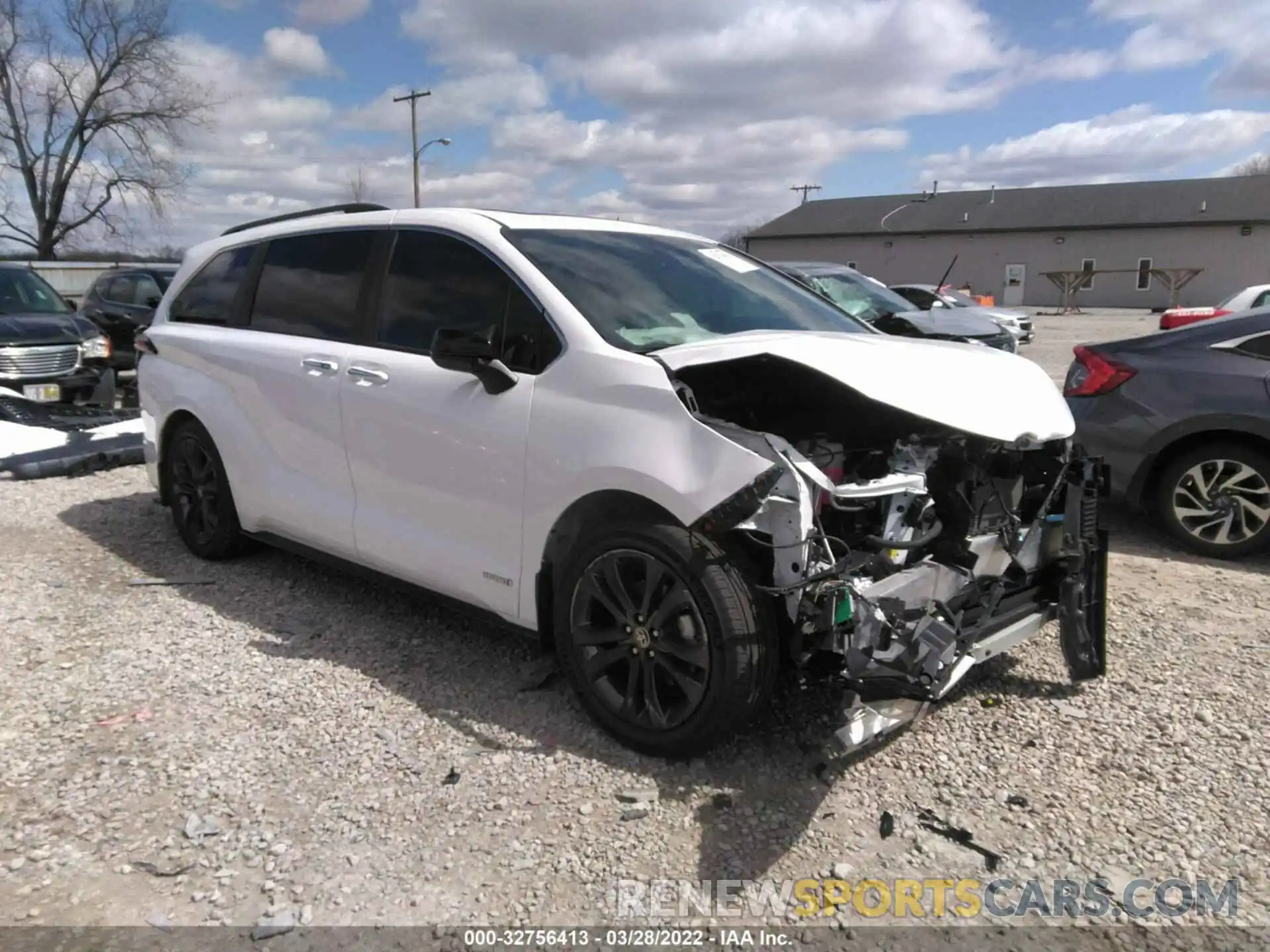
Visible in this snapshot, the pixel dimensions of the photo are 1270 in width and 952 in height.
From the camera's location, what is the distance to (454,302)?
148 inches

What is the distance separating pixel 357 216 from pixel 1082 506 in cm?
342

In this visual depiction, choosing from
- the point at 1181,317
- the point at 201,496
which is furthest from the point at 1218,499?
the point at 1181,317

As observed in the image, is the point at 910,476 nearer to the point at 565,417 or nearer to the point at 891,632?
the point at 891,632

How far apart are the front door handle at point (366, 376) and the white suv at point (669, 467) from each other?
12mm

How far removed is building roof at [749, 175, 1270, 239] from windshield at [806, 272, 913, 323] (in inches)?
1750

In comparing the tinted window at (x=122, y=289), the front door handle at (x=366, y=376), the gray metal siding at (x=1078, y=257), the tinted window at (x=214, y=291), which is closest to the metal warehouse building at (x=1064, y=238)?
the gray metal siding at (x=1078, y=257)

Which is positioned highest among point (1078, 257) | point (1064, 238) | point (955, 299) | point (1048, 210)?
point (1048, 210)

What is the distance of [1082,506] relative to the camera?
140 inches

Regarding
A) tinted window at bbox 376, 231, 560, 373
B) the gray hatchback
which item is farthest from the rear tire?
the gray hatchback

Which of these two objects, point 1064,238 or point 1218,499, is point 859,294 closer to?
point 1218,499

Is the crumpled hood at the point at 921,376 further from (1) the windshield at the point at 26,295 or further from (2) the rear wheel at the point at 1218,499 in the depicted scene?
(1) the windshield at the point at 26,295

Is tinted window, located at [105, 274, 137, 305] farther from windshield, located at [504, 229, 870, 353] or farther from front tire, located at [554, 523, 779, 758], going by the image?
front tire, located at [554, 523, 779, 758]

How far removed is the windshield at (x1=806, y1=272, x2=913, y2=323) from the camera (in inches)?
422

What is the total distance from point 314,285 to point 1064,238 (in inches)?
2121
